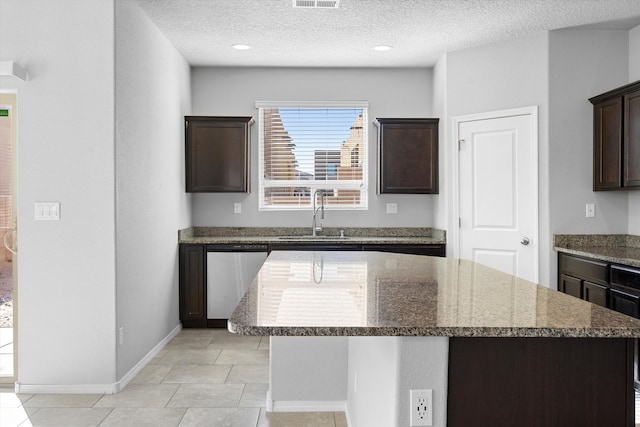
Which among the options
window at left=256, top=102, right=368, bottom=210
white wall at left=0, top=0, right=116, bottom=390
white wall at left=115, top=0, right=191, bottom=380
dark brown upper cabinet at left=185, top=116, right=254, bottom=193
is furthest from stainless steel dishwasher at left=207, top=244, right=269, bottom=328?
white wall at left=0, top=0, right=116, bottom=390

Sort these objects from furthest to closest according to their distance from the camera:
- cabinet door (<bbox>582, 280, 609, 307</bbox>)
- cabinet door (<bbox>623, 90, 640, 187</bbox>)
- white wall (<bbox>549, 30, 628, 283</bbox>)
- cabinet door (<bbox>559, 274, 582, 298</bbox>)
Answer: white wall (<bbox>549, 30, 628, 283</bbox>)
cabinet door (<bbox>559, 274, 582, 298</bbox>)
cabinet door (<bbox>623, 90, 640, 187</bbox>)
cabinet door (<bbox>582, 280, 609, 307</bbox>)

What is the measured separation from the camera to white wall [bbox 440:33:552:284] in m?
4.09

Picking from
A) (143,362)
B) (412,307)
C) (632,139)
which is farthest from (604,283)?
(143,362)

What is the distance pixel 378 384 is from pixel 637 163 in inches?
116

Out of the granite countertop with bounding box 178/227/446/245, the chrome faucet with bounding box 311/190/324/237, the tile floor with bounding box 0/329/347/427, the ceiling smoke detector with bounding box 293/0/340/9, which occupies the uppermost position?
the ceiling smoke detector with bounding box 293/0/340/9

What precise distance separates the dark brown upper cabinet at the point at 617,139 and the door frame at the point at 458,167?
453 mm

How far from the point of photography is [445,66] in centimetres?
467

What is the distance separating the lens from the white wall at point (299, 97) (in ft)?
17.3

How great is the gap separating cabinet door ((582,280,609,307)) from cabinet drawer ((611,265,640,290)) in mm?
114

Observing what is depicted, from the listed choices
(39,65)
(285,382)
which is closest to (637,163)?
(285,382)

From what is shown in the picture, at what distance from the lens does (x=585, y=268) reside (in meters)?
3.61

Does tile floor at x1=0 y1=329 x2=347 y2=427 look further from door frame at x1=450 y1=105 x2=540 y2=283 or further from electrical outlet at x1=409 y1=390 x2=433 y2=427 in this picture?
door frame at x1=450 y1=105 x2=540 y2=283

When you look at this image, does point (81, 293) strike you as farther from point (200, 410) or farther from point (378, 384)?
point (378, 384)

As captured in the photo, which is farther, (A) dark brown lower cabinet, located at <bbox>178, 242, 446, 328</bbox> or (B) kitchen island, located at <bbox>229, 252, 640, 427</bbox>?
(A) dark brown lower cabinet, located at <bbox>178, 242, 446, 328</bbox>
